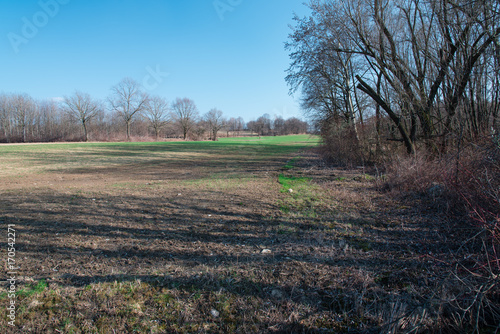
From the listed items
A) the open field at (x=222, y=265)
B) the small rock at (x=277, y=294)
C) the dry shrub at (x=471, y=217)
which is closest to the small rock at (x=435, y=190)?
the dry shrub at (x=471, y=217)

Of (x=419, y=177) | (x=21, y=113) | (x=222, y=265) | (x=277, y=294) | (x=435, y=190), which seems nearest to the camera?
(x=277, y=294)

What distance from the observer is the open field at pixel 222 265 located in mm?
2426

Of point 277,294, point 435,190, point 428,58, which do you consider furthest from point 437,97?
point 277,294

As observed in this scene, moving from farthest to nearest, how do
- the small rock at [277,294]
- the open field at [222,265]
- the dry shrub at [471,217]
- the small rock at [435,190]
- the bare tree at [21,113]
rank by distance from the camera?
the bare tree at [21,113]
the small rock at [435,190]
the small rock at [277,294]
the open field at [222,265]
the dry shrub at [471,217]

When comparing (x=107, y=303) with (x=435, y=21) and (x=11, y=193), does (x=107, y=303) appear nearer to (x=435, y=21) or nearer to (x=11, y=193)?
(x=11, y=193)

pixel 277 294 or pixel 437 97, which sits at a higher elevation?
→ pixel 437 97

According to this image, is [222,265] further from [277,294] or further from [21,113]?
[21,113]

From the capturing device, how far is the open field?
7.96ft

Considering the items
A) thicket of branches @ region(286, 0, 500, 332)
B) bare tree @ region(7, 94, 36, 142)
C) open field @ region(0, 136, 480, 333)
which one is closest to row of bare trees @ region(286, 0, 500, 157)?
thicket of branches @ region(286, 0, 500, 332)

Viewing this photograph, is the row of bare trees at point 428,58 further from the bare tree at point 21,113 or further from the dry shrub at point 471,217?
the bare tree at point 21,113

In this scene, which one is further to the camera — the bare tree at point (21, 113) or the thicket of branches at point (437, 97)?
the bare tree at point (21, 113)

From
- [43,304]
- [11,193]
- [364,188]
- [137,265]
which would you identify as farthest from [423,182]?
[11,193]

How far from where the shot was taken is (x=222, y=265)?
345cm

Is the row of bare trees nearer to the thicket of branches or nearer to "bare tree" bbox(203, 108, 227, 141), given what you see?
the thicket of branches
